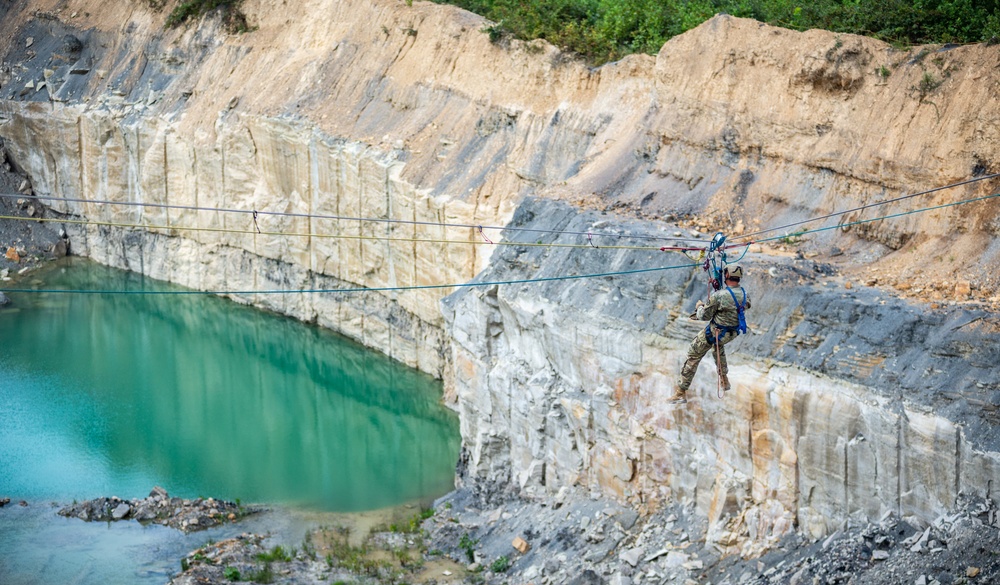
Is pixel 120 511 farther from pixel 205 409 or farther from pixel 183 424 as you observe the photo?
pixel 205 409

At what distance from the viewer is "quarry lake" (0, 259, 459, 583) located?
64.6 feet

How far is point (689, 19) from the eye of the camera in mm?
22953

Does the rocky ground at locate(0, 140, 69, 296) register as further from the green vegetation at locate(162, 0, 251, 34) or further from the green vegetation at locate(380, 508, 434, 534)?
the green vegetation at locate(380, 508, 434, 534)

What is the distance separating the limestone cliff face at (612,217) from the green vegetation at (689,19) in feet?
2.44

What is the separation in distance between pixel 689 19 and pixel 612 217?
578 cm

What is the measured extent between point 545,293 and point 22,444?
1175 cm

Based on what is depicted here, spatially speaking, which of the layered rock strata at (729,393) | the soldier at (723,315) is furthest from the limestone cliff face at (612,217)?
the soldier at (723,315)

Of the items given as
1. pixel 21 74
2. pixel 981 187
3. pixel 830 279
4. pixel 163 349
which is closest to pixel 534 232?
pixel 830 279

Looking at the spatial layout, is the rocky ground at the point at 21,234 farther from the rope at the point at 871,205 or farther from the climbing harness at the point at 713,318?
the climbing harness at the point at 713,318

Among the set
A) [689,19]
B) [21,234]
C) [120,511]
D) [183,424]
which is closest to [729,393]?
[689,19]

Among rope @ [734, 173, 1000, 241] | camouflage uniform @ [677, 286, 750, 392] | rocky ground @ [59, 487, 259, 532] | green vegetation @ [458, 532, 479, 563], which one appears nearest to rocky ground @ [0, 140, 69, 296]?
rocky ground @ [59, 487, 259, 532]

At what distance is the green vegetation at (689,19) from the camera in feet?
60.8

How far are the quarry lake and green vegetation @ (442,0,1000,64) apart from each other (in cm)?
848

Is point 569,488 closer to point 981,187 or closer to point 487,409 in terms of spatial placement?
point 487,409
